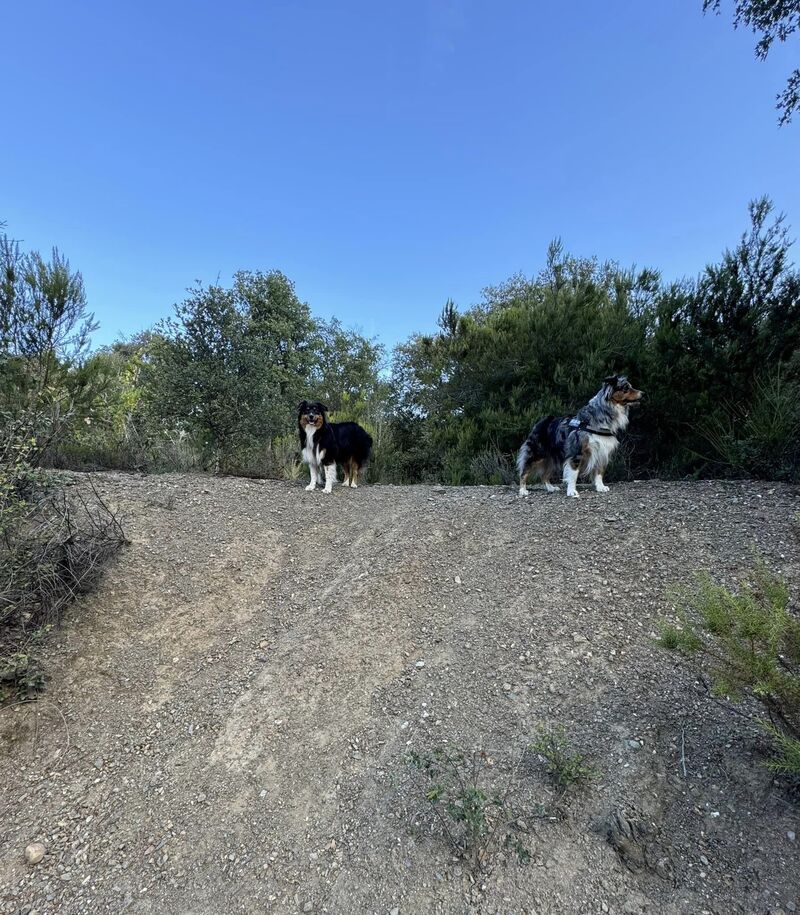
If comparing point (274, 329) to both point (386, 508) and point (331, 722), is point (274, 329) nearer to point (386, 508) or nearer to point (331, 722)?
point (386, 508)

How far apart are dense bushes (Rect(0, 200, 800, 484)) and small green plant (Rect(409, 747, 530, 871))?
5204mm

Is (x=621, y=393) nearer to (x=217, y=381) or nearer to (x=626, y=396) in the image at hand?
(x=626, y=396)

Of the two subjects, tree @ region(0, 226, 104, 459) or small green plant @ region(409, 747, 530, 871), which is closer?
small green plant @ region(409, 747, 530, 871)

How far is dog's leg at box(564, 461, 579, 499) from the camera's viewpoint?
18.3ft

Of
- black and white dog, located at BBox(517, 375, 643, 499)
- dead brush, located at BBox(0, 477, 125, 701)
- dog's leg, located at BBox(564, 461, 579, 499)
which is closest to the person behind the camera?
dead brush, located at BBox(0, 477, 125, 701)

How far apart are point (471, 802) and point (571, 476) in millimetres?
4265

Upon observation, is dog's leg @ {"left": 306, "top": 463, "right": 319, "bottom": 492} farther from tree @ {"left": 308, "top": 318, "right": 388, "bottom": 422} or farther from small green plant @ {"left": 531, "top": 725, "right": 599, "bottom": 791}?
tree @ {"left": 308, "top": 318, "right": 388, "bottom": 422}

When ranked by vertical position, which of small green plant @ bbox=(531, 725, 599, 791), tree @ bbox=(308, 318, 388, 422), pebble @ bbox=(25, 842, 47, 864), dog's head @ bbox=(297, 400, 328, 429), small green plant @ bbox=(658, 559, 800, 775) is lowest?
pebble @ bbox=(25, 842, 47, 864)

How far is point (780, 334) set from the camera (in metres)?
6.58

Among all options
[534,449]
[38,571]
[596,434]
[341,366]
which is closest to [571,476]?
[596,434]

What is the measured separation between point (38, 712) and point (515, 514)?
4420 millimetres

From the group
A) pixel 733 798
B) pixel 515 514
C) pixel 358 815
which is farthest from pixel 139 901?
pixel 515 514

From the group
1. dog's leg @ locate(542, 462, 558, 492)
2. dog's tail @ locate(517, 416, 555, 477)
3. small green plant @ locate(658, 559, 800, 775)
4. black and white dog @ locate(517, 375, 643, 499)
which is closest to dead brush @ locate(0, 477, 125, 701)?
small green plant @ locate(658, 559, 800, 775)

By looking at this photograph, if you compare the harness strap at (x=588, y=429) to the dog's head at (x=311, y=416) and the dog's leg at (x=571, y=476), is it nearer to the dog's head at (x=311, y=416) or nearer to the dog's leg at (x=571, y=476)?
the dog's leg at (x=571, y=476)
